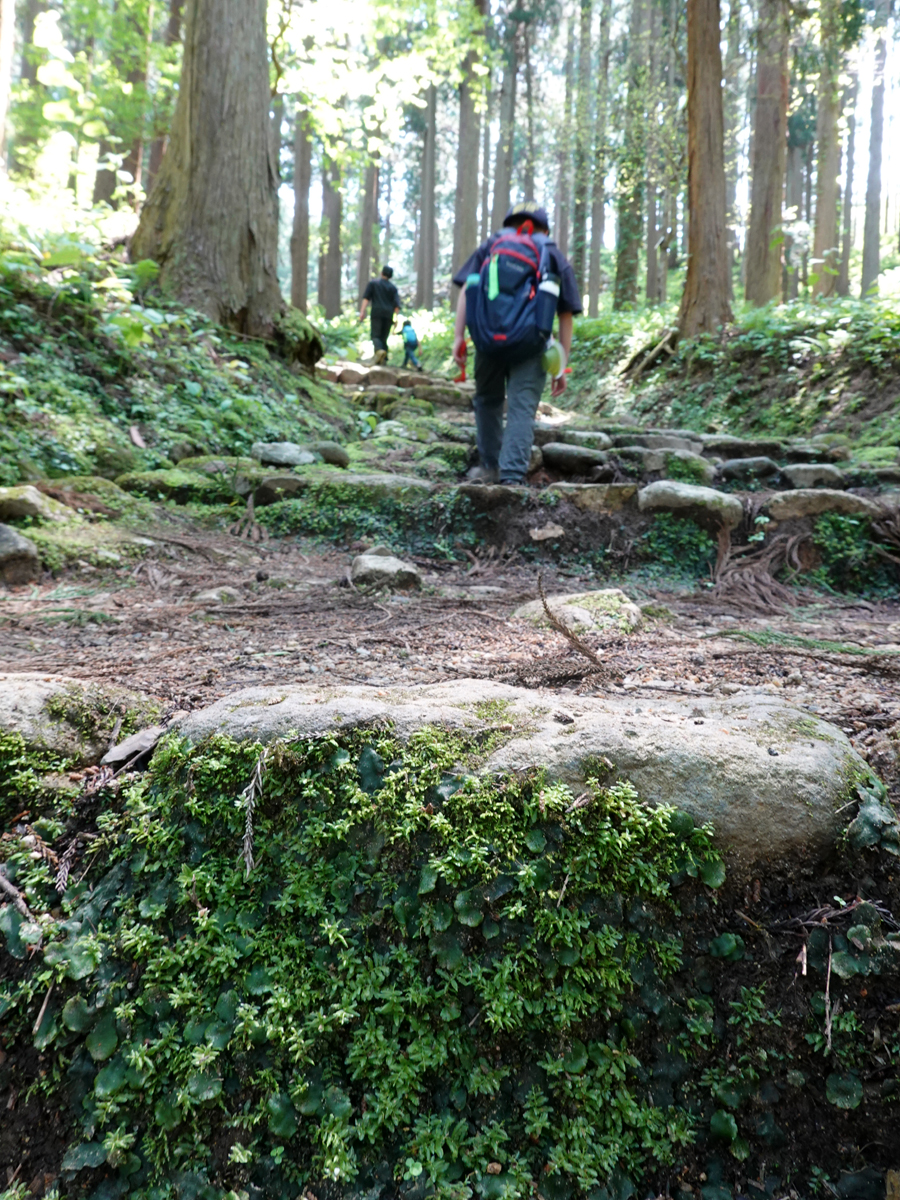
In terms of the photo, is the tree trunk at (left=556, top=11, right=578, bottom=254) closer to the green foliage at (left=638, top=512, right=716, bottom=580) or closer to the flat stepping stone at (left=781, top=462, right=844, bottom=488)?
the flat stepping stone at (left=781, top=462, right=844, bottom=488)

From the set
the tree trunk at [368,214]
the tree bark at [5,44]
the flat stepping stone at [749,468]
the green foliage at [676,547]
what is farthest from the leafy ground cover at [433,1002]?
the tree trunk at [368,214]

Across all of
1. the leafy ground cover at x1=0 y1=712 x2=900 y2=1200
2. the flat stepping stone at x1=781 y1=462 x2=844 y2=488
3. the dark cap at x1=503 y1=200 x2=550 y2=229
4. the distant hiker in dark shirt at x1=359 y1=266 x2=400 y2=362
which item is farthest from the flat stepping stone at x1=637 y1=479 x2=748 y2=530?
the distant hiker in dark shirt at x1=359 y1=266 x2=400 y2=362

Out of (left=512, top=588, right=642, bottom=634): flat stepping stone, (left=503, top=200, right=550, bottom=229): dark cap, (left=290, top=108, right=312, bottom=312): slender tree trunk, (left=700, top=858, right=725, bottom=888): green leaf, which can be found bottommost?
A: (left=700, top=858, right=725, bottom=888): green leaf

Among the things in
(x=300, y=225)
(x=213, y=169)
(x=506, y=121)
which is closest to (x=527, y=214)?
(x=213, y=169)

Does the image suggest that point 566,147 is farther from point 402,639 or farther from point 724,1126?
point 724,1126

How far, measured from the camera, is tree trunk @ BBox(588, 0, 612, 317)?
891 inches

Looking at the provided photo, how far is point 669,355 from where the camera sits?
1068 centimetres

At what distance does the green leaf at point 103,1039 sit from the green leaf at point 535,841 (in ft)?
2.93

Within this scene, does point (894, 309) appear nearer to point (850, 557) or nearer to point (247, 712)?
point (850, 557)

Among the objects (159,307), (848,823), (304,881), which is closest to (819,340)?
(159,307)

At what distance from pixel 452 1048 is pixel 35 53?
16.4 m

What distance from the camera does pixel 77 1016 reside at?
1.42m

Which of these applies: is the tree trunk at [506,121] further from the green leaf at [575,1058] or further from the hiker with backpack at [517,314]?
the green leaf at [575,1058]

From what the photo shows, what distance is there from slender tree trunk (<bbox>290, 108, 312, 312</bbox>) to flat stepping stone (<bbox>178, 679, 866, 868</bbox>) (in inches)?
636
